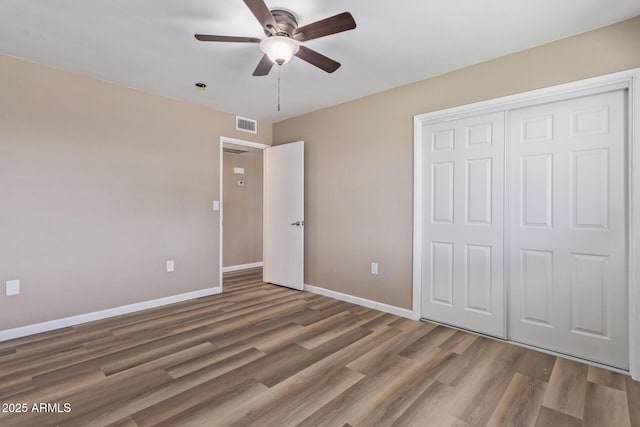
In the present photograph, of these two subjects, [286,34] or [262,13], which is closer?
[262,13]

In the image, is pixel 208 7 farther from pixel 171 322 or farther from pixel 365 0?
pixel 171 322

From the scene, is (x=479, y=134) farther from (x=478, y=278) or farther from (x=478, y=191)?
(x=478, y=278)

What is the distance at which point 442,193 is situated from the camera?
3.11 meters

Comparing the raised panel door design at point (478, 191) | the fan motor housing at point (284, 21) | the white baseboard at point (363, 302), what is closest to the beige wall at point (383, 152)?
the white baseboard at point (363, 302)

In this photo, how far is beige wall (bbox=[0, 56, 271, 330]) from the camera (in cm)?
277

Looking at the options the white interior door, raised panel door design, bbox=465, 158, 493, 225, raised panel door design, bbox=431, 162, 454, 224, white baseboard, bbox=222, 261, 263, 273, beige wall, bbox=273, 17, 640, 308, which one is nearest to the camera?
beige wall, bbox=273, 17, 640, 308

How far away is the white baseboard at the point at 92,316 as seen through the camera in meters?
2.77

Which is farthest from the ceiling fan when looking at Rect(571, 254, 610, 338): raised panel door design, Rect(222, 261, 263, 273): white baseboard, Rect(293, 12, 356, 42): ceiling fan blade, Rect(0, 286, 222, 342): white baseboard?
Rect(222, 261, 263, 273): white baseboard

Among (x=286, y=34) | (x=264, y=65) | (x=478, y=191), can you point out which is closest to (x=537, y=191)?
(x=478, y=191)

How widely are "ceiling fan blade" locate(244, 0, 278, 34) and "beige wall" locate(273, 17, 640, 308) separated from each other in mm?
1858

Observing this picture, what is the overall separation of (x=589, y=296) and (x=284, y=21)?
119 inches

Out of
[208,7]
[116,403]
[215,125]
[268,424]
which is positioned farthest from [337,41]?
[116,403]

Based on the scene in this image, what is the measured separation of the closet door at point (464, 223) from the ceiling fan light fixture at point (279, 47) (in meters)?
1.74

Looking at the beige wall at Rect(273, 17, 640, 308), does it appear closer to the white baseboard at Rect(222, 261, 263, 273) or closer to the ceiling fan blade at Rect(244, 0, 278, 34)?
the ceiling fan blade at Rect(244, 0, 278, 34)
